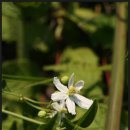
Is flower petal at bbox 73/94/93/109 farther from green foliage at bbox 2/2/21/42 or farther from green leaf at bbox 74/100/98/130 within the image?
green foliage at bbox 2/2/21/42

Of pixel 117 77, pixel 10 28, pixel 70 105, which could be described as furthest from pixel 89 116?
pixel 10 28

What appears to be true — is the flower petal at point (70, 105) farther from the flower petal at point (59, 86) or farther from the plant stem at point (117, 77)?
the plant stem at point (117, 77)

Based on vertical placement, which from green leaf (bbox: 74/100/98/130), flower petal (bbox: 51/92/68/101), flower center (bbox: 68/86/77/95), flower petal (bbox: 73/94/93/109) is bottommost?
green leaf (bbox: 74/100/98/130)

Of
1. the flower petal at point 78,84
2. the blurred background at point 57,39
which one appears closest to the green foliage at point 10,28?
the blurred background at point 57,39

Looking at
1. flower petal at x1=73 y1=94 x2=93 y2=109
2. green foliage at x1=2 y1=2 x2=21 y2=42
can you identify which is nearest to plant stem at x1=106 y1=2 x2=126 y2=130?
flower petal at x1=73 y1=94 x2=93 y2=109

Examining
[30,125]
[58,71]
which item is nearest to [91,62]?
[58,71]

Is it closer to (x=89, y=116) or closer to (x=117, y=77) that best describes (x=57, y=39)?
(x=117, y=77)

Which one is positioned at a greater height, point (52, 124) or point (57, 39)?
point (57, 39)

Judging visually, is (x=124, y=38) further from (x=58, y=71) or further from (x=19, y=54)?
(x=19, y=54)
